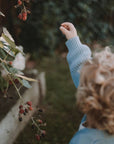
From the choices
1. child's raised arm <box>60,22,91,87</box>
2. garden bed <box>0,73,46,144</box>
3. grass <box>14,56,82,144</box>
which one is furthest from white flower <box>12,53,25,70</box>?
grass <box>14,56,82,144</box>

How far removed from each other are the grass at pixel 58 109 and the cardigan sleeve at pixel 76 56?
0.86 metres

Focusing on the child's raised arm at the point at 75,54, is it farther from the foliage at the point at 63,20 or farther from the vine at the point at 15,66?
the foliage at the point at 63,20

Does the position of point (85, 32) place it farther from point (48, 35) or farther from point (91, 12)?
point (48, 35)

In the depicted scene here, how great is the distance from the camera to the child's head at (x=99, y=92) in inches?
42.9

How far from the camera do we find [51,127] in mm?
2396

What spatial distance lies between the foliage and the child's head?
1.94 meters

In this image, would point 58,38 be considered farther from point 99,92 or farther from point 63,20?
point 99,92

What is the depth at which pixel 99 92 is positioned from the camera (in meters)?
1.10

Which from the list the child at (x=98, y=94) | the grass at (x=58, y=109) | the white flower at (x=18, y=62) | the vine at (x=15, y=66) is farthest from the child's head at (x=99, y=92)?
the grass at (x=58, y=109)

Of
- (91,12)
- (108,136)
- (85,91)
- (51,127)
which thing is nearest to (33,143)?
(51,127)

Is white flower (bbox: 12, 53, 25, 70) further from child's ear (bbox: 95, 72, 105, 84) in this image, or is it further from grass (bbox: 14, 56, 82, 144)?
child's ear (bbox: 95, 72, 105, 84)

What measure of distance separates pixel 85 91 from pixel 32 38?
2673mm

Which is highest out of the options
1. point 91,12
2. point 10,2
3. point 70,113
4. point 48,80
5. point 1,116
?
point 10,2

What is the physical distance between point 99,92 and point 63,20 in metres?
2.33
